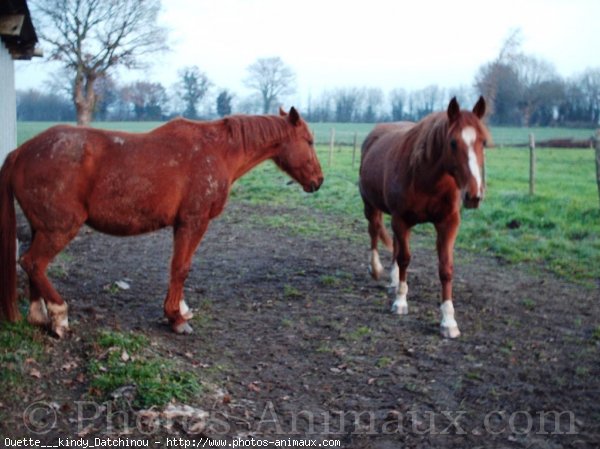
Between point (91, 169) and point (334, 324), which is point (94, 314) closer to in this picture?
point (91, 169)

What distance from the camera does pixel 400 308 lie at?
231 inches

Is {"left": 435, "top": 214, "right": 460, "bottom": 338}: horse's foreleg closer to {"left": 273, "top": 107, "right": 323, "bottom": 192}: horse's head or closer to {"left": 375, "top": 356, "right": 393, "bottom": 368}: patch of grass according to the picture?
{"left": 375, "top": 356, "right": 393, "bottom": 368}: patch of grass

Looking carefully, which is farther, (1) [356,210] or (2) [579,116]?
(2) [579,116]

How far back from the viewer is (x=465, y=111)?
4.86 metres

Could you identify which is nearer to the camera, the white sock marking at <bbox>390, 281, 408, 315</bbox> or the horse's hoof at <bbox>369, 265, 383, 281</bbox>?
the white sock marking at <bbox>390, 281, 408, 315</bbox>


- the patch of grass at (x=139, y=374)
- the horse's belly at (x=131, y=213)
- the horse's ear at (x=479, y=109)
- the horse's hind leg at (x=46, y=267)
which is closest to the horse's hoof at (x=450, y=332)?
the horse's ear at (x=479, y=109)

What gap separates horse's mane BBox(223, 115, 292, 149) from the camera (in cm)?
536

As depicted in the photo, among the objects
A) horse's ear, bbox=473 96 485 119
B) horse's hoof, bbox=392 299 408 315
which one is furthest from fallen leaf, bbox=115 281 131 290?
horse's ear, bbox=473 96 485 119

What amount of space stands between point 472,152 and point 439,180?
66 centimetres

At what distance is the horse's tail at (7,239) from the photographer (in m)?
4.39

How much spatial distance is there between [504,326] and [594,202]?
7540 millimetres

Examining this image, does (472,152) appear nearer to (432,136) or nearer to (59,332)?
(432,136)

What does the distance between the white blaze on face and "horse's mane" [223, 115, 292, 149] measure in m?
1.73

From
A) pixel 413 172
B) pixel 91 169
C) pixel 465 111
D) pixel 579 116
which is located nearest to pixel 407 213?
pixel 413 172
